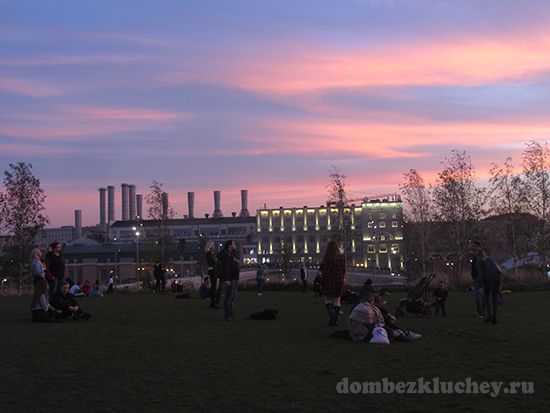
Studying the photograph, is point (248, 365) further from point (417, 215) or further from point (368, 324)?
point (417, 215)

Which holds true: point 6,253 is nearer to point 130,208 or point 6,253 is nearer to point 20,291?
point 20,291

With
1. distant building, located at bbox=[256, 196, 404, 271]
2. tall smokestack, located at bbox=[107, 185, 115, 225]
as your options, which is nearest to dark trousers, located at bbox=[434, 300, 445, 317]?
distant building, located at bbox=[256, 196, 404, 271]

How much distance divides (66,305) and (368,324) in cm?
794

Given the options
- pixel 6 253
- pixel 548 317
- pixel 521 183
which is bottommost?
pixel 548 317

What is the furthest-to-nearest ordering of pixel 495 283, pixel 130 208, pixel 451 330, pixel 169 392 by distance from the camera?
pixel 130 208 < pixel 495 283 < pixel 451 330 < pixel 169 392

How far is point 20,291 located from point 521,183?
35353mm

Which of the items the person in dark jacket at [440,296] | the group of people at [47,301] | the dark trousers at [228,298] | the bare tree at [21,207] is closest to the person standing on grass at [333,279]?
the dark trousers at [228,298]

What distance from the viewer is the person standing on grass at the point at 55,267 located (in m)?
18.1

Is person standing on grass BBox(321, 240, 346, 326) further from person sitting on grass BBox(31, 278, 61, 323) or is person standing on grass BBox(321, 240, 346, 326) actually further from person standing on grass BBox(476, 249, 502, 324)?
person sitting on grass BBox(31, 278, 61, 323)

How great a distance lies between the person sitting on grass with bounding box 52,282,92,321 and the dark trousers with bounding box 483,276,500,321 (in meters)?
9.07


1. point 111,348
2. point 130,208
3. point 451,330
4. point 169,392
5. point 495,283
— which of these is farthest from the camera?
point 130,208

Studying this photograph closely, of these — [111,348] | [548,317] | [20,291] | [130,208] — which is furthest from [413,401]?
[130,208]

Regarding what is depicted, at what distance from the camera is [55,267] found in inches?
717

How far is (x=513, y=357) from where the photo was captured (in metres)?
9.92
